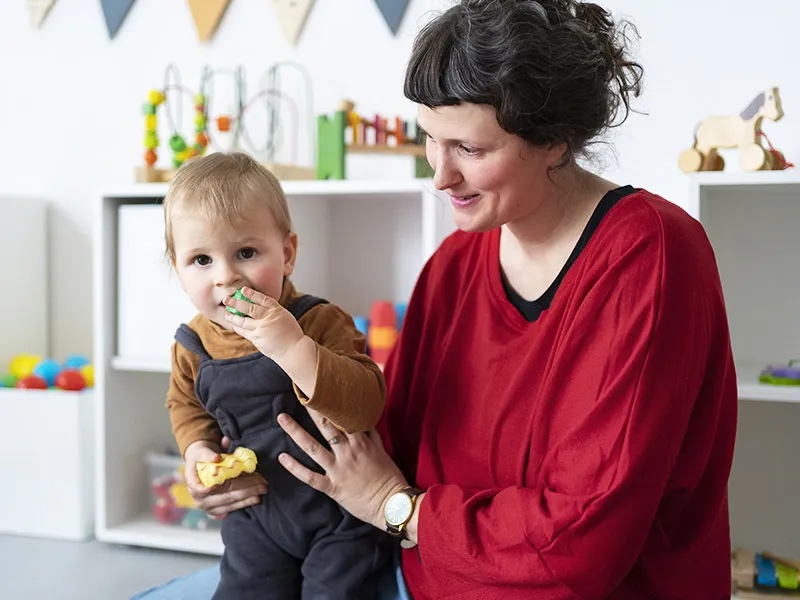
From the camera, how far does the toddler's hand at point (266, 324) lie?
3.50 ft

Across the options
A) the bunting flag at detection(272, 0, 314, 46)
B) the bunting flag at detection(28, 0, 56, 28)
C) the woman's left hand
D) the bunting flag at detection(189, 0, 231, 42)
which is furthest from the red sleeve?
the bunting flag at detection(28, 0, 56, 28)

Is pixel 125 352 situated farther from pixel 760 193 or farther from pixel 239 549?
pixel 760 193

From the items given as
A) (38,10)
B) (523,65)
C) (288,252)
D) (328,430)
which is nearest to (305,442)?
(328,430)

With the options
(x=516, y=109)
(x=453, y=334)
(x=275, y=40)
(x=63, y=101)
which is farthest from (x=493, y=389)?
(x=63, y=101)

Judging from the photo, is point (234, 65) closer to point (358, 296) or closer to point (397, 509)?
point (358, 296)

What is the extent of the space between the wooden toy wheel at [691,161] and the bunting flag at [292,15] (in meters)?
1.07

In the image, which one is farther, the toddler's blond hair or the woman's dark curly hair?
the toddler's blond hair

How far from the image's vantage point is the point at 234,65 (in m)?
2.38

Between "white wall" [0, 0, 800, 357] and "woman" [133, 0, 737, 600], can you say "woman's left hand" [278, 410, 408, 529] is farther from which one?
"white wall" [0, 0, 800, 357]

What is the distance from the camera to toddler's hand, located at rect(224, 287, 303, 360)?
42.0 inches

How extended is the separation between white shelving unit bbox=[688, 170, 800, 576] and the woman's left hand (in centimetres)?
101

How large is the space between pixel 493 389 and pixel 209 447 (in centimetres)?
41

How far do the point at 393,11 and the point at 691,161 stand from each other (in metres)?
0.88

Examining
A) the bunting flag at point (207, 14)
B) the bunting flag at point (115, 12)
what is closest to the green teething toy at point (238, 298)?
the bunting flag at point (207, 14)
